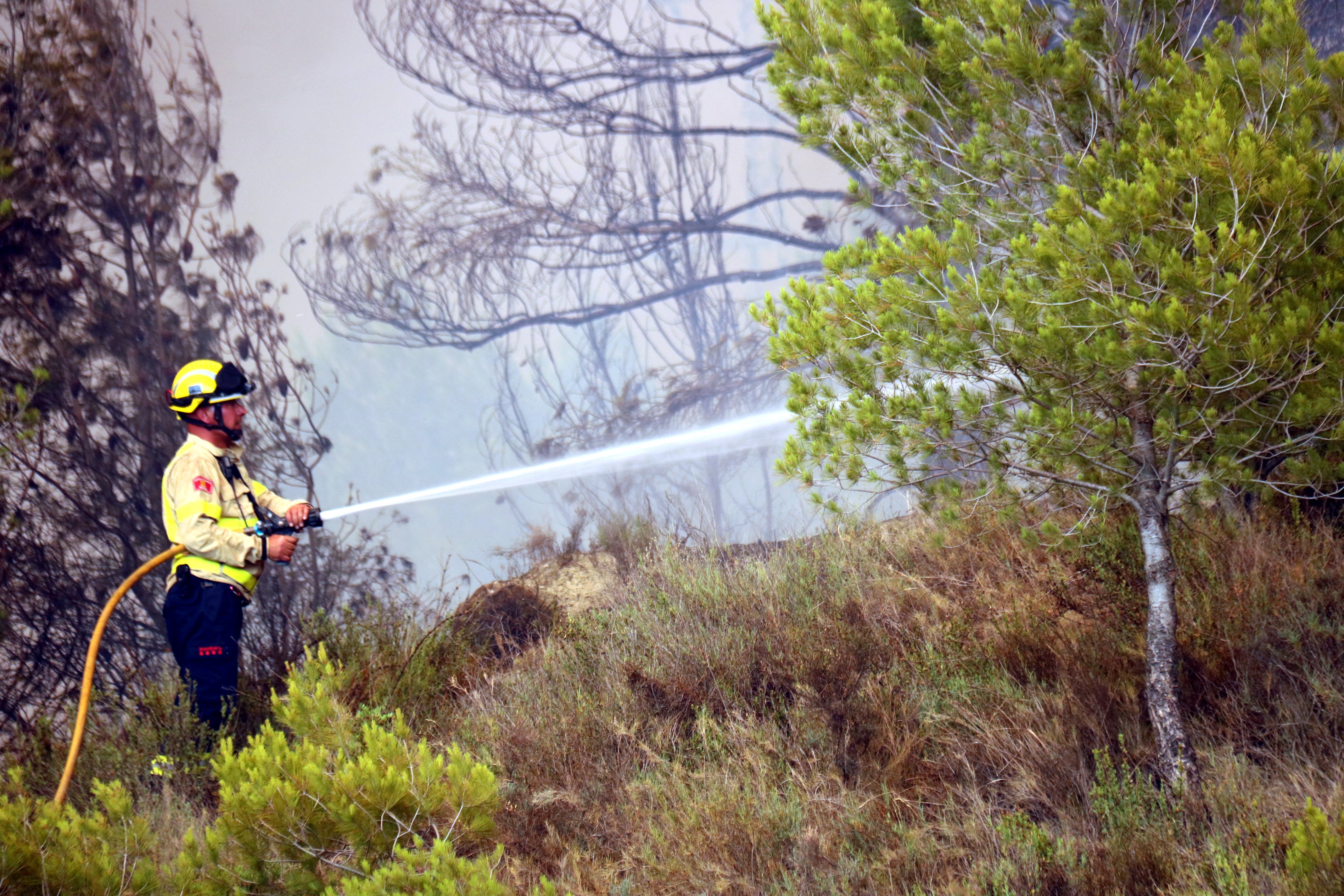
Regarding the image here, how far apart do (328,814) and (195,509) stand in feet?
7.24

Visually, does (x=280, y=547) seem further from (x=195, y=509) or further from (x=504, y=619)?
(x=504, y=619)

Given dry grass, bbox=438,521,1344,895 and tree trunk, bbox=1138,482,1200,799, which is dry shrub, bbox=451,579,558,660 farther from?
tree trunk, bbox=1138,482,1200,799

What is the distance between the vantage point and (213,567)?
13.3 ft

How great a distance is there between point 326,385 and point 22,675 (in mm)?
3081

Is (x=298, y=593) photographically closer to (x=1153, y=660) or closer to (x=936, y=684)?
(x=936, y=684)

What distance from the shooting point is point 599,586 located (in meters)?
6.36

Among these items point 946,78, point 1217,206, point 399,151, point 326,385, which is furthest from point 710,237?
point 1217,206

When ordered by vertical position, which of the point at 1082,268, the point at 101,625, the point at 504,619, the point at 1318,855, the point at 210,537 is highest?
the point at 1082,268

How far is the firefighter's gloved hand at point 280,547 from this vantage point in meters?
3.97

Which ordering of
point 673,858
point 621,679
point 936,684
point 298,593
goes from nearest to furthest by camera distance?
point 673,858
point 936,684
point 621,679
point 298,593

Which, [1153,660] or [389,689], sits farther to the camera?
[389,689]

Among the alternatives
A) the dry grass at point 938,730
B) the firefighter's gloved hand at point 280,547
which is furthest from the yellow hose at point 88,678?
the dry grass at point 938,730

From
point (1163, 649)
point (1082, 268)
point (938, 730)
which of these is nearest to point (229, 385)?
point (938, 730)

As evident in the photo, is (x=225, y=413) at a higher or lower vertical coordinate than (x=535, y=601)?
higher
